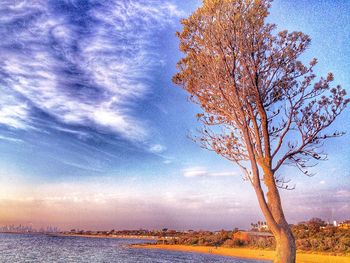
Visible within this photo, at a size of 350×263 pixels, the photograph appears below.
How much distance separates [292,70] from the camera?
11.3m

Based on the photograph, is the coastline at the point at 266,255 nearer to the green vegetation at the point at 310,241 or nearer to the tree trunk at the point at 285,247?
the green vegetation at the point at 310,241

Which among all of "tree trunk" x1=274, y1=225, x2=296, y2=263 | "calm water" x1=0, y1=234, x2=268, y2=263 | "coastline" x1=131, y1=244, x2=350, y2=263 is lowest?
"calm water" x1=0, y1=234, x2=268, y2=263

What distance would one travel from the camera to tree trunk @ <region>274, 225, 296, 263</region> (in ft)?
27.1

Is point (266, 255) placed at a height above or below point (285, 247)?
below

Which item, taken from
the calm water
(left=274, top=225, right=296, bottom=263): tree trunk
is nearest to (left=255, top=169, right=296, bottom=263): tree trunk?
(left=274, top=225, right=296, bottom=263): tree trunk

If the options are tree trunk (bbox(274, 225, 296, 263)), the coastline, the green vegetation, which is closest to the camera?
tree trunk (bbox(274, 225, 296, 263))

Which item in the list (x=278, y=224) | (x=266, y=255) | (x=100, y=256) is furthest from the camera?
(x=100, y=256)

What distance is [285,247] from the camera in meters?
→ 8.34

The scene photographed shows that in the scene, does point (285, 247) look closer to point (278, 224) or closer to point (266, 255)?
point (278, 224)

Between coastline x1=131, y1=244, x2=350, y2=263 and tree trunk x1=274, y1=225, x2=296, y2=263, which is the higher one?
tree trunk x1=274, y1=225, x2=296, y2=263

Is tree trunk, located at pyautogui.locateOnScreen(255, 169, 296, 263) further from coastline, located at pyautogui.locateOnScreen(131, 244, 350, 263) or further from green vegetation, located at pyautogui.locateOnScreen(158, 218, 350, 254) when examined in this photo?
green vegetation, located at pyautogui.locateOnScreen(158, 218, 350, 254)

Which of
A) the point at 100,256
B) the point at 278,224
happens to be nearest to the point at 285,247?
the point at 278,224

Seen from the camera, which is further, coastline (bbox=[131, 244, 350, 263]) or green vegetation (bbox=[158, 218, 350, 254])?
green vegetation (bbox=[158, 218, 350, 254])

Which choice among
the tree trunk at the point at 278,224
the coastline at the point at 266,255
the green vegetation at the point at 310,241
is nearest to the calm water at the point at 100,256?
the coastline at the point at 266,255
